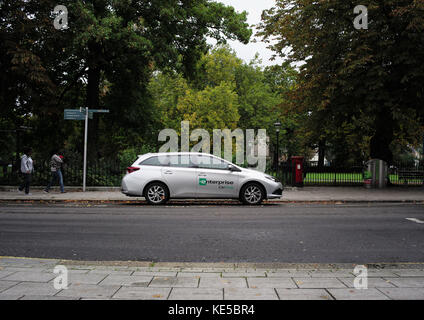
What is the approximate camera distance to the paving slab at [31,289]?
12.3 feet

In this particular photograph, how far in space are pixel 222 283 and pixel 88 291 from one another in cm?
139

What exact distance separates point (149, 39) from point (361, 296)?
1731cm

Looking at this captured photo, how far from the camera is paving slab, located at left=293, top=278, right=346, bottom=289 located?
4.08 metres

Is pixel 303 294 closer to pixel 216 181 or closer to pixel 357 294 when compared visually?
pixel 357 294

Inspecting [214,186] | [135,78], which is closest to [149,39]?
[135,78]

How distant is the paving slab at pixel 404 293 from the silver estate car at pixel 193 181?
847 centimetres

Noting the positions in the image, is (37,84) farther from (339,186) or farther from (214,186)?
(339,186)

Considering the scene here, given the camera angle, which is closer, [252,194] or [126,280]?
[126,280]

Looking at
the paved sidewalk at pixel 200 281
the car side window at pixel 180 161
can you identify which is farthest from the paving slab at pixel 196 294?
the car side window at pixel 180 161

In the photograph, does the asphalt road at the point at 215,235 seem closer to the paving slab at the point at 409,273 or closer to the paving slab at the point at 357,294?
the paving slab at the point at 409,273

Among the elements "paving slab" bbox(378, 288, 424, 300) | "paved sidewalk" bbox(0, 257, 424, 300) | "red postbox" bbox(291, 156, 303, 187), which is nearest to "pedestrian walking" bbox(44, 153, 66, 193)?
"red postbox" bbox(291, 156, 303, 187)

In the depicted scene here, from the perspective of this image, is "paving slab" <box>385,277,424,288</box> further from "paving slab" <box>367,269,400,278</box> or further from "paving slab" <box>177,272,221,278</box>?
"paving slab" <box>177,272,221,278</box>

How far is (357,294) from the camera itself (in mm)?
3801

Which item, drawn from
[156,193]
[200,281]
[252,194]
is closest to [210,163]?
[252,194]
